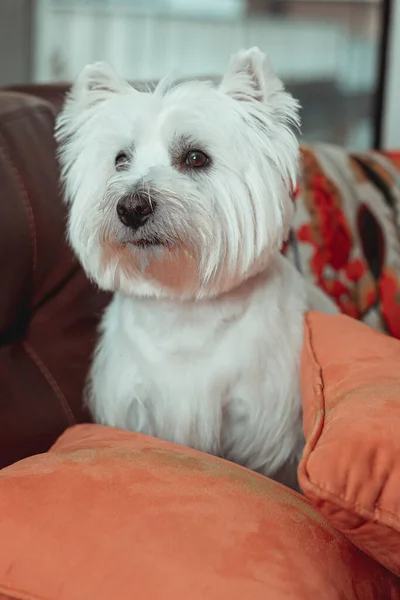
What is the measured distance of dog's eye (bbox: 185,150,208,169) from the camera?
1324mm

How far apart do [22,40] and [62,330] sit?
6.02 ft

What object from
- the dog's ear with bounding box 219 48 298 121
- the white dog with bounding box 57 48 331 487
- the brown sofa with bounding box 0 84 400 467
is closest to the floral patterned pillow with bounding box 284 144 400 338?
the brown sofa with bounding box 0 84 400 467

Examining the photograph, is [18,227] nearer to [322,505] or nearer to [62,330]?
[62,330]

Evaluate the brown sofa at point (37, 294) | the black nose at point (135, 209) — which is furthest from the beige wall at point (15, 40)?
the black nose at point (135, 209)

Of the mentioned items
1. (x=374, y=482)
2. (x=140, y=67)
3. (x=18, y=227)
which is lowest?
(x=374, y=482)

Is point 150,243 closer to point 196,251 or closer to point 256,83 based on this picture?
point 196,251

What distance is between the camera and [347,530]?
867mm

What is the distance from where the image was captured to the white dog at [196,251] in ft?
4.23

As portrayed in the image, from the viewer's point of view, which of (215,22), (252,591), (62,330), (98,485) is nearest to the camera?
(252,591)

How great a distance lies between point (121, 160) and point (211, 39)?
1.72 meters

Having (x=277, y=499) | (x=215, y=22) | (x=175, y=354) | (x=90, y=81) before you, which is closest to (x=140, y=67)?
(x=215, y=22)

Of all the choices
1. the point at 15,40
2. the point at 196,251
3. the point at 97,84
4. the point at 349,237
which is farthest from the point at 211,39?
the point at 196,251

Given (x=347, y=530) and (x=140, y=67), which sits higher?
(x=140, y=67)

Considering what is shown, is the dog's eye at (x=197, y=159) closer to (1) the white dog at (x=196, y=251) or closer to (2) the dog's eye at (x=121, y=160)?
(1) the white dog at (x=196, y=251)
